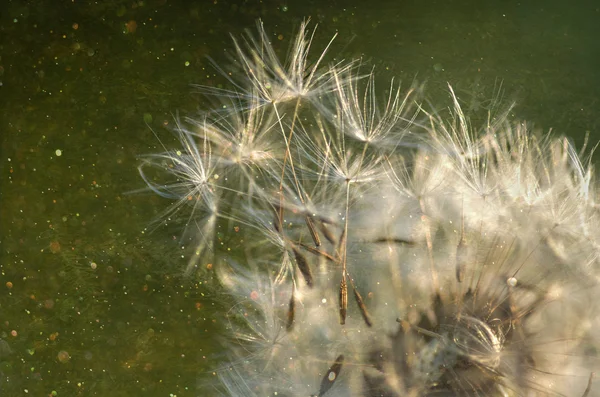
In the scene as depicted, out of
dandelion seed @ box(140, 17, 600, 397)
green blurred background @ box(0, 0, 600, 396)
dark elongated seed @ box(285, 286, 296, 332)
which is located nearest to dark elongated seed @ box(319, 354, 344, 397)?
dandelion seed @ box(140, 17, 600, 397)

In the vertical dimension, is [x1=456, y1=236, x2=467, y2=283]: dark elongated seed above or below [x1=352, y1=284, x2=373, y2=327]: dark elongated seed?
above

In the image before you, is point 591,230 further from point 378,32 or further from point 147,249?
point 147,249

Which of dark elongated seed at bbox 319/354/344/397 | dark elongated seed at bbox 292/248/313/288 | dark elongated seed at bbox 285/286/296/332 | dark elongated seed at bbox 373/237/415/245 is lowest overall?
dark elongated seed at bbox 319/354/344/397

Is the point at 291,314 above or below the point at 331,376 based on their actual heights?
above

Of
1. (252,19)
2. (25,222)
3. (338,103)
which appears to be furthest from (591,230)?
(25,222)

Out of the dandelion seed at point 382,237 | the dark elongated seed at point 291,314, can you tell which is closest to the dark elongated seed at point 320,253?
the dandelion seed at point 382,237

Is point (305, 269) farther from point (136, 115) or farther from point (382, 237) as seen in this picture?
point (136, 115)

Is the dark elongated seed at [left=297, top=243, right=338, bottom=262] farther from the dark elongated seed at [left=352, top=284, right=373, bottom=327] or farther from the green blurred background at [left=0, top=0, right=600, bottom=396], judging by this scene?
the green blurred background at [left=0, top=0, right=600, bottom=396]

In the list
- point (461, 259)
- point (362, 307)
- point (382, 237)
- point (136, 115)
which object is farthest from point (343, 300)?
point (136, 115)
